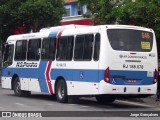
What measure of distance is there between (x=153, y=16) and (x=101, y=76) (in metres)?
5.68

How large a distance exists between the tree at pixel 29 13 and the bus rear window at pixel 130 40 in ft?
57.9

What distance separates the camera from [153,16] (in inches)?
880

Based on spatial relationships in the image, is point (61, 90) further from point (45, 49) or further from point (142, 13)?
point (142, 13)

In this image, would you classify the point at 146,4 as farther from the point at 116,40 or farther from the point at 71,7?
the point at 71,7

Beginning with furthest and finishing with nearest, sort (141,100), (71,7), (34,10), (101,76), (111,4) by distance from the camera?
(71,7) < (34,10) < (111,4) < (141,100) < (101,76)

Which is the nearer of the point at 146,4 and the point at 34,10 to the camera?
the point at 146,4

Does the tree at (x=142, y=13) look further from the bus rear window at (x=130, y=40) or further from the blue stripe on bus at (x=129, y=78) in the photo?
the blue stripe on bus at (x=129, y=78)

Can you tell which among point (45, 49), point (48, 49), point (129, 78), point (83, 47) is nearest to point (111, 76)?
point (129, 78)

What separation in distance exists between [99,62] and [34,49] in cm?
536

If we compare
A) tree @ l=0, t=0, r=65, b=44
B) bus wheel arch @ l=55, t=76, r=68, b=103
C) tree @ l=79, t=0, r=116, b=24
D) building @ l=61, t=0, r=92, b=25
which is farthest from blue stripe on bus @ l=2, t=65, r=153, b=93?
building @ l=61, t=0, r=92, b=25

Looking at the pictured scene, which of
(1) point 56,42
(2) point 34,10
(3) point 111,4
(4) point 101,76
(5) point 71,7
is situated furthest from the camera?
(5) point 71,7

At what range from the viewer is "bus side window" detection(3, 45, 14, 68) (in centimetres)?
2479

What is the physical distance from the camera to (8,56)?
2508cm

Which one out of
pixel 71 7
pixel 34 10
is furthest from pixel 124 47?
pixel 71 7
